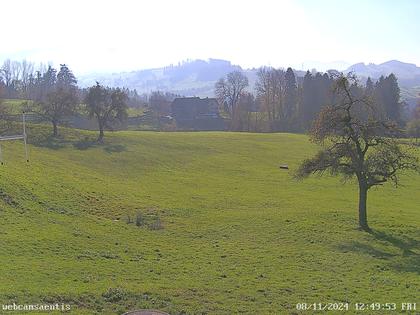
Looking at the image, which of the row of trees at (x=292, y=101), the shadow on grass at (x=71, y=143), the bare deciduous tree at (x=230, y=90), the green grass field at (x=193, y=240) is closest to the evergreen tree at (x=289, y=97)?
the row of trees at (x=292, y=101)

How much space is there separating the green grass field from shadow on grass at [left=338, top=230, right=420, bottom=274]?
0.09 metres

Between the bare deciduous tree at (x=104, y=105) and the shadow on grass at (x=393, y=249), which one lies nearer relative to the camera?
the shadow on grass at (x=393, y=249)

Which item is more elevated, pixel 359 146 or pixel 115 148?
pixel 359 146

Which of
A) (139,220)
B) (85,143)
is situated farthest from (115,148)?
(139,220)

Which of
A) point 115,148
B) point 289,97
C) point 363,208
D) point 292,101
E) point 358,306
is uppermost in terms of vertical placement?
point 289,97

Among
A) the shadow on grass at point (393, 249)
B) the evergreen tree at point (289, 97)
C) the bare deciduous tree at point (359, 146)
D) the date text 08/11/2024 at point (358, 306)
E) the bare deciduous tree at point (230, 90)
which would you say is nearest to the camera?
the date text 08/11/2024 at point (358, 306)

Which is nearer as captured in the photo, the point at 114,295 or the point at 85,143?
the point at 114,295

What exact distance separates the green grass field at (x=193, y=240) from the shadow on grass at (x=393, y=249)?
0.09m

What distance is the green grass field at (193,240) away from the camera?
18.8 m

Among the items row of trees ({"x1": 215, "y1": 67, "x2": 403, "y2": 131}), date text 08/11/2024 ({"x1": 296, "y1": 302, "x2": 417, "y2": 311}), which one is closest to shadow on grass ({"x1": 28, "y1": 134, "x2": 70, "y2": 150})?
date text 08/11/2024 ({"x1": 296, "y1": 302, "x2": 417, "y2": 311})

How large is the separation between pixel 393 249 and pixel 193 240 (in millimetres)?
13234

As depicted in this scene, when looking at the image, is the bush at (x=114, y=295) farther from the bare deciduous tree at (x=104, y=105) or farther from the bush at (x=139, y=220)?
the bare deciduous tree at (x=104, y=105)

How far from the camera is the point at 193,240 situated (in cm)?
3003

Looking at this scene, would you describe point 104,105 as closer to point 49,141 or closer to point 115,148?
point 115,148
